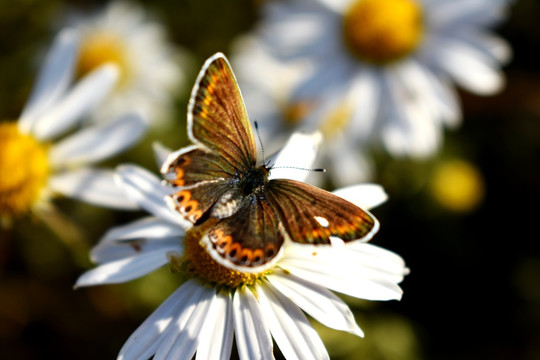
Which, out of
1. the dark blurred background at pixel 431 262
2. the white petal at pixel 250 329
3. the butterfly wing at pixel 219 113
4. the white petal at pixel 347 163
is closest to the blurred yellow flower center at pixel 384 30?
the white petal at pixel 347 163

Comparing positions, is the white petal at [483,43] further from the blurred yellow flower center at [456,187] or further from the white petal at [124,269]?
the white petal at [124,269]

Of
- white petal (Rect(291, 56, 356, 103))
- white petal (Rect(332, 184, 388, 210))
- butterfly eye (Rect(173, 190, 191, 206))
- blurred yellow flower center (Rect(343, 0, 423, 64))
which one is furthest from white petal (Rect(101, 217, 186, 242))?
blurred yellow flower center (Rect(343, 0, 423, 64))

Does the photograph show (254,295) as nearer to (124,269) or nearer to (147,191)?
(124,269)

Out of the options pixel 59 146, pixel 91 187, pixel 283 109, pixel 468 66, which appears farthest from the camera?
pixel 283 109

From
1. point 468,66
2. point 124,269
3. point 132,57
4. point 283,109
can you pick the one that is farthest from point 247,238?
point 132,57

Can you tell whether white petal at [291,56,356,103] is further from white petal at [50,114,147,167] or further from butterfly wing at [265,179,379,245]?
butterfly wing at [265,179,379,245]

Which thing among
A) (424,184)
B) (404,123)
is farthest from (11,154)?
(424,184)
